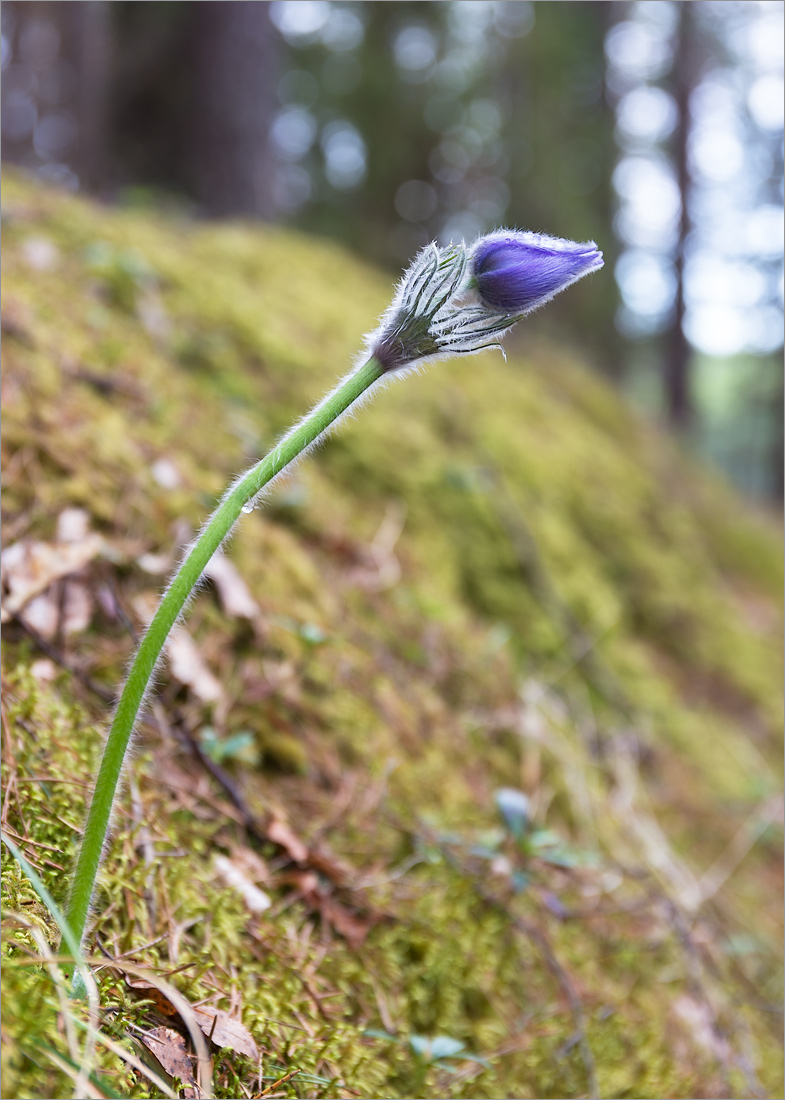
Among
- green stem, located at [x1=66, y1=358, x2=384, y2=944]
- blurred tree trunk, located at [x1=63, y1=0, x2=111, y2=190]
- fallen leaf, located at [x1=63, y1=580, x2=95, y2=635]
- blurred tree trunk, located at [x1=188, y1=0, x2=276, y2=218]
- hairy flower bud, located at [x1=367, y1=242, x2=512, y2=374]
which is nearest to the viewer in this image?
green stem, located at [x1=66, y1=358, x2=384, y2=944]

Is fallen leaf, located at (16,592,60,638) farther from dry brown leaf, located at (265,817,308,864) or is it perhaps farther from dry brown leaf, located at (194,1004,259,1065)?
dry brown leaf, located at (194,1004,259,1065)

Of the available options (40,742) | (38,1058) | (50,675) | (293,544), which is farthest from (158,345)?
(38,1058)

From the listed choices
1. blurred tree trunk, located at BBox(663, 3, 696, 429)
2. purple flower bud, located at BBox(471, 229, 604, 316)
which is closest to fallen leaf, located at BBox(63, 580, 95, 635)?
purple flower bud, located at BBox(471, 229, 604, 316)

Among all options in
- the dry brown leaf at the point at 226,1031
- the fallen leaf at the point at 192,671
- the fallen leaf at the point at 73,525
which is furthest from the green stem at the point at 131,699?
the fallen leaf at the point at 73,525

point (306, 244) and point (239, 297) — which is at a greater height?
point (306, 244)

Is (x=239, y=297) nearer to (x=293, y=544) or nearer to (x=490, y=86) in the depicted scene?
(x=293, y=544)

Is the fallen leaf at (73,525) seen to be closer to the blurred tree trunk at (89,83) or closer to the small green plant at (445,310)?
the small green plant at (445,310)
